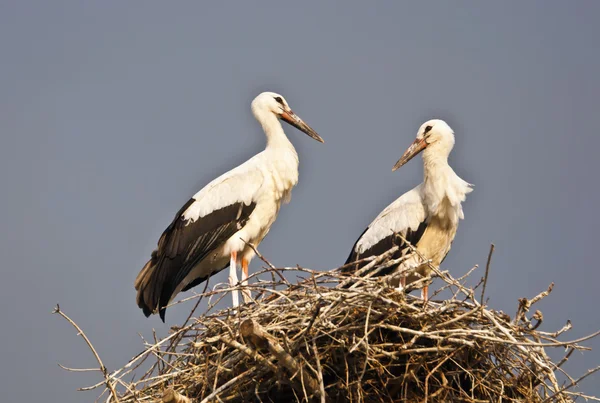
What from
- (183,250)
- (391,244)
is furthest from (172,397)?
(391,244)

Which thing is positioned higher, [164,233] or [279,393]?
[164,233]

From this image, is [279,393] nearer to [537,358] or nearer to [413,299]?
[413,299]

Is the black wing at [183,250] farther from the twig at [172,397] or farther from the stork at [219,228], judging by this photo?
the twig at [172,397]

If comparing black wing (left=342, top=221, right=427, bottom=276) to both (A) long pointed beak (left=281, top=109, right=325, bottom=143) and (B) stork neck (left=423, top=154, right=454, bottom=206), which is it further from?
(A) long pointed beak (left=281, top=109, right=325, bottom=143)

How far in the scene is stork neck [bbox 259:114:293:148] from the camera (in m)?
9.38

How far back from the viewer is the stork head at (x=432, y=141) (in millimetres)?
9227

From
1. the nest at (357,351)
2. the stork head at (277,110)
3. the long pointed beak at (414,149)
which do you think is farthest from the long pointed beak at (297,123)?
the nest at (357,351)

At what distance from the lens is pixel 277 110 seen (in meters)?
9.69

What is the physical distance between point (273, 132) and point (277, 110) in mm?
290

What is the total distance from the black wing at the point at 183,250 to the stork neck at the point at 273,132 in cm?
67

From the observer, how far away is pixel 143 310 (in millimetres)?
8883

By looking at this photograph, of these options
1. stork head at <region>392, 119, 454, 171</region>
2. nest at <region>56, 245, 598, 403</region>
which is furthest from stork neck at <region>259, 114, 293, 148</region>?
nest at <region>56, 245, 598, 403</region>

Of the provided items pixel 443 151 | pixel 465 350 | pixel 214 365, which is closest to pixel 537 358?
pixel 465 350

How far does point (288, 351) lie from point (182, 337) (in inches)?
40.6
